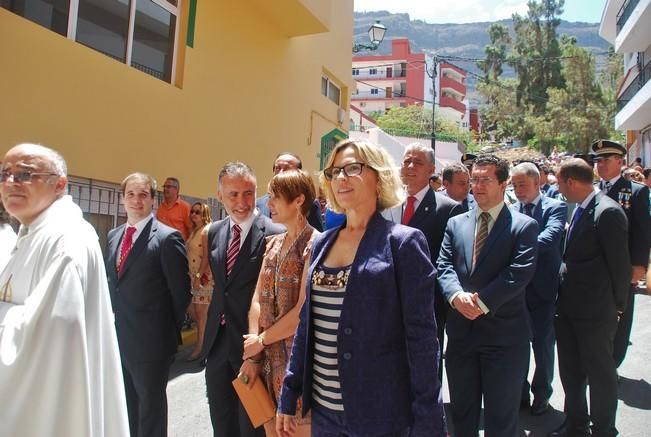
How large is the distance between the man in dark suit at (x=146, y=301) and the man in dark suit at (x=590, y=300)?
314 cm

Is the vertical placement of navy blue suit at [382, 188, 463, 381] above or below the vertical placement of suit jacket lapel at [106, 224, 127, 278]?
above

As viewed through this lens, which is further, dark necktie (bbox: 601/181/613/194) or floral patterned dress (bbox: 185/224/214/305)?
floral patterned dress (bbox: 185/224/214/305)

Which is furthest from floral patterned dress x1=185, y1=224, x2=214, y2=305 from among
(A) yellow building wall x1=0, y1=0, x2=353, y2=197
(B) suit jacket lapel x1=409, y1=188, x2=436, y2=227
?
(B) suit jacket lapel x1=409, y1=188, x2=436, y2=227

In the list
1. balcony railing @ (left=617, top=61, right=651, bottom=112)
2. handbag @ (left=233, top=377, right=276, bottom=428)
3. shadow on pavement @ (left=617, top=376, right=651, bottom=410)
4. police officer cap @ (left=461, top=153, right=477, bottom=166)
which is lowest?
shadow on pavement @ (left=617, top=376, right=651, bottom=410)

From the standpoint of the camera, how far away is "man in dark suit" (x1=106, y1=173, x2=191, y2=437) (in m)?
3.54

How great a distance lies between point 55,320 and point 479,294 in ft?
8.19

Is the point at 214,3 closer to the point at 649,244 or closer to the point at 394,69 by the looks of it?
the point at 649,244

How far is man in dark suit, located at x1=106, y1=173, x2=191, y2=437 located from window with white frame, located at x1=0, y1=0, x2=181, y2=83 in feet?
10.7

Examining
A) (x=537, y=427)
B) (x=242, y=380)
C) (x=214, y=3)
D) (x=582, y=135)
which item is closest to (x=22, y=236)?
(x=242, y=380)

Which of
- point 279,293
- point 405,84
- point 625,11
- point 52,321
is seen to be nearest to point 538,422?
point 279,293

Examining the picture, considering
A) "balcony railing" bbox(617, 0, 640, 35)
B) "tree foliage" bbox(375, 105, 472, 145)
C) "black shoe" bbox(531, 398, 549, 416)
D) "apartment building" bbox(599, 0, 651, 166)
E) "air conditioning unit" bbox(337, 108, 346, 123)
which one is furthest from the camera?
"tree foliage" bbox(375, 105, 472, 145)

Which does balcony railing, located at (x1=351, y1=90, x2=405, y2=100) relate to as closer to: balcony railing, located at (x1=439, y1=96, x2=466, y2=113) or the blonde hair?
balcony railing, located at (x1=439, y1=96, x2=466, y2=113)

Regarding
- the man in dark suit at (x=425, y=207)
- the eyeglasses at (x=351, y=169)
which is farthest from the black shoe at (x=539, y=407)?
the eyeglasses at (x=351, y=169)

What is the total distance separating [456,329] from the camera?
3498 millimetres
